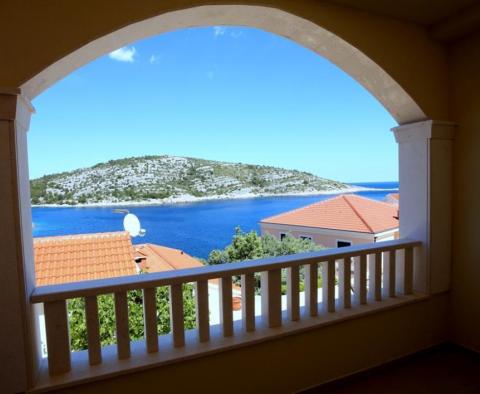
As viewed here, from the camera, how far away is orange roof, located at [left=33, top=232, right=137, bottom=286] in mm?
3674

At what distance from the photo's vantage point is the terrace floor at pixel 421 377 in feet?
6.31

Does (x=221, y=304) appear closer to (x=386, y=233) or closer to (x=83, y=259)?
(x=83, y=259)

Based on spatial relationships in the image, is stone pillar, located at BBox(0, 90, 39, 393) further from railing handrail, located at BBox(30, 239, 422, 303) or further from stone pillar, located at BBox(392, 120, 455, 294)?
stone pillar, located at BBox(392, 120, 455, 294)

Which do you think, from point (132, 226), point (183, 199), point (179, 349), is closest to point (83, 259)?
point (132, 226)

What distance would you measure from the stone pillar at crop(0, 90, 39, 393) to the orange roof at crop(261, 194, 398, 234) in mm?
9753

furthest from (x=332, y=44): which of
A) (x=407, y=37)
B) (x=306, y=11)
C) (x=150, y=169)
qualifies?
(x=150, y=169)

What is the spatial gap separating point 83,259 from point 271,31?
3.35 metres

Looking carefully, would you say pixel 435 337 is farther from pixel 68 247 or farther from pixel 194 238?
pixel 194 238

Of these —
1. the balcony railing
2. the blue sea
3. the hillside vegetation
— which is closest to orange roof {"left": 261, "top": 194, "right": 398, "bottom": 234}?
the blue sea

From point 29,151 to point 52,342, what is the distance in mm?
874

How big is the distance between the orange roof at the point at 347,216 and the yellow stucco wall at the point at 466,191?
7649mm

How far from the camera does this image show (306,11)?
1.72m

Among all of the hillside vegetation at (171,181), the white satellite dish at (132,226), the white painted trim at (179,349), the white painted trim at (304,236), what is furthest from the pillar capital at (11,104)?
the white painted trim at (304,236)

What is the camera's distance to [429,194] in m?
2.26
